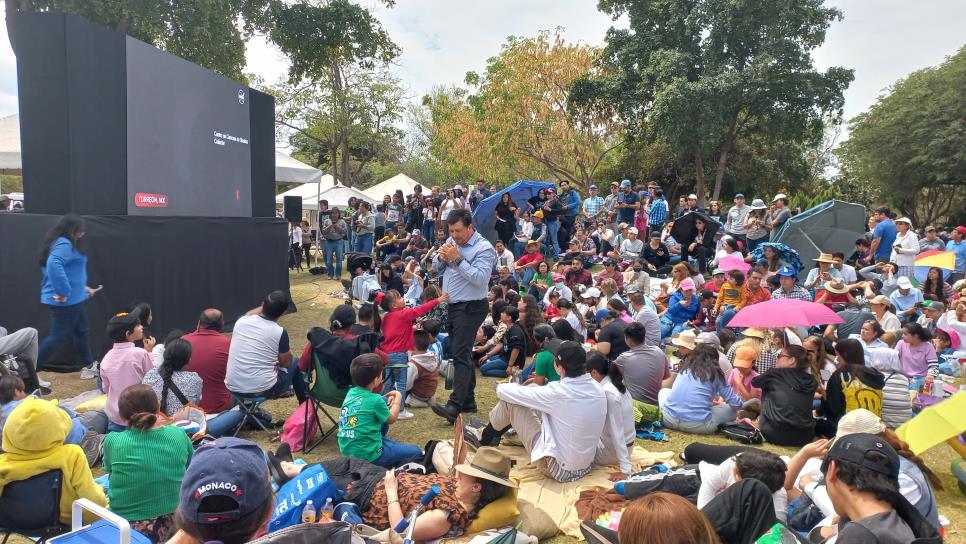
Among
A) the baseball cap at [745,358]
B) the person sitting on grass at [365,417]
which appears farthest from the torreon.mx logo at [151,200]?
the baseball cap at [745,358]

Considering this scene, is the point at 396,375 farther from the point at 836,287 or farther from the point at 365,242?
the point at 365,242

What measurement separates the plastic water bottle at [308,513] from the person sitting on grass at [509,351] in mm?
4916

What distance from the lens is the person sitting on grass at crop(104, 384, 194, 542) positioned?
3.51 meters

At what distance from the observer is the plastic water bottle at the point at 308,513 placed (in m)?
3.56

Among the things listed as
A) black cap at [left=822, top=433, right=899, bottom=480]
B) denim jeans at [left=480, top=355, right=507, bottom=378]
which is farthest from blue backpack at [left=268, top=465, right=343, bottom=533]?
denim jeans at [left=480, top=355, right=507, bottom=378]

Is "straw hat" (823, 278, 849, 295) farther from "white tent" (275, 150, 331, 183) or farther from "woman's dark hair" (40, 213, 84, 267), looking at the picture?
"white tent" (275, 150, 331, 183)

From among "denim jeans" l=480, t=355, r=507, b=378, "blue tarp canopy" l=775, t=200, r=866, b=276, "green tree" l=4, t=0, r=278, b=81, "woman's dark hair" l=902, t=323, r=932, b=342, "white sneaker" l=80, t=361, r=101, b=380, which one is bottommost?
"denim jeans" l=480, t=355, r=507, b=378

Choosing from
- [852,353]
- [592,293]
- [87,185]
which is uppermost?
[87,185]

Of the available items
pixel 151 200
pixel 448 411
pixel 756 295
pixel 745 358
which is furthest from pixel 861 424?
pixel 151 200

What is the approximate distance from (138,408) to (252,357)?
6.72 feet

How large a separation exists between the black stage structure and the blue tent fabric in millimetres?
7601

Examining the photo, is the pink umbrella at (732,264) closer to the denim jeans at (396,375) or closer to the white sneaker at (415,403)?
the white sneaker at (415,403)

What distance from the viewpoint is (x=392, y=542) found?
3.73 meters

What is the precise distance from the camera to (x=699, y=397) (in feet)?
20.4
